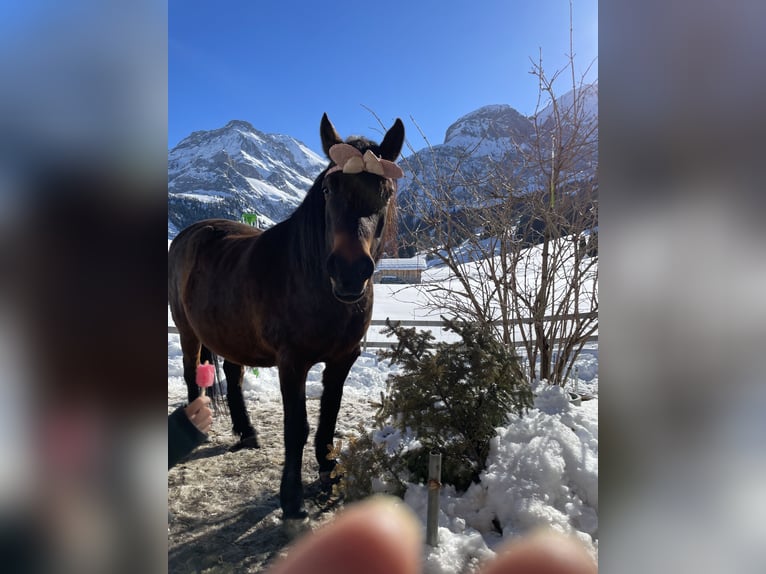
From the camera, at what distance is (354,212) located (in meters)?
1.54

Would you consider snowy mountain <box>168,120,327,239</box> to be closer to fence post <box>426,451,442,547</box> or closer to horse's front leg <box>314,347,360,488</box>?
→ horse's front leg <box>314,347,360,488</box>

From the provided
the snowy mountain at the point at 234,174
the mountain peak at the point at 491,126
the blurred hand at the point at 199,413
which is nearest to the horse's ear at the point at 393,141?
the mountain peak at the point at 491,126

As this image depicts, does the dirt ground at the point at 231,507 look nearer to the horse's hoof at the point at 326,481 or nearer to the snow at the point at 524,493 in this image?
the horse's hoof at the point at 326,481

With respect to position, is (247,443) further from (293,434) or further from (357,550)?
(357,550)

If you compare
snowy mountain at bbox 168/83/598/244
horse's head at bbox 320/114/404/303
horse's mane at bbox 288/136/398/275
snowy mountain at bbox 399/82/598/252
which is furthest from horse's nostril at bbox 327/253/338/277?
snowy mountain at bbox 399/82/598/252

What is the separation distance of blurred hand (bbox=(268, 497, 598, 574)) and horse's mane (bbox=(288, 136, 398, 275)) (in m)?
1.36

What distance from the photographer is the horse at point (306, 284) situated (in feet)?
5.07

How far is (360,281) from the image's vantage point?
4.78 feet

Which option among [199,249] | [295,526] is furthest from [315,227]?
[295,526]

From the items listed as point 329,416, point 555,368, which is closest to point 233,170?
point 329,416

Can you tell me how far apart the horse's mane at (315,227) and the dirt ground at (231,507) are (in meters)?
1.19
